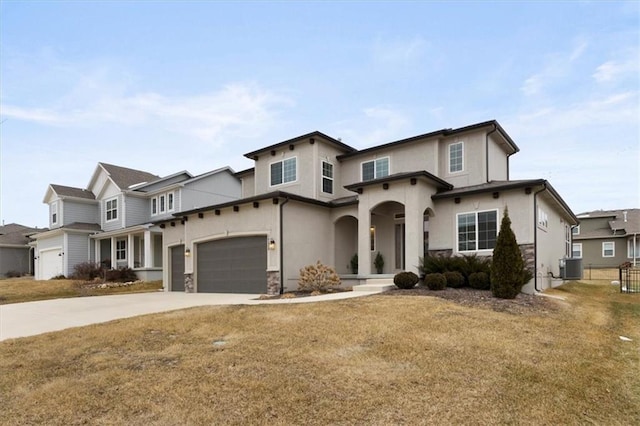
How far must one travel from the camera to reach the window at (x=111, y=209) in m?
28.1

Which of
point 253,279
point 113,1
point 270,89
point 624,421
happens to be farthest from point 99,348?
point 270,89

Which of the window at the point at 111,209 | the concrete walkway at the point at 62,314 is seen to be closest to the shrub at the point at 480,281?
the concrete walkway at the point at 62,314

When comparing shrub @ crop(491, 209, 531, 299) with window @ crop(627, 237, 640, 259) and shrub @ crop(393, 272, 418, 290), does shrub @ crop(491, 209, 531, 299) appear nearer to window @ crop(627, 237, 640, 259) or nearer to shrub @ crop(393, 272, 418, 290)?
shrub @ crop(393, 272, 418, 290)

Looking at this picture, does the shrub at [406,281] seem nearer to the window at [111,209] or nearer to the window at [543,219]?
the window at [543,219]

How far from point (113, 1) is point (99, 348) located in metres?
11.6

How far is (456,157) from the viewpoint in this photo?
16359 mm

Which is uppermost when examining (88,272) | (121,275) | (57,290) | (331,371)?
(331,371)

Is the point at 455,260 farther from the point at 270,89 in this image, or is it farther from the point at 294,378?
the point at 270,89

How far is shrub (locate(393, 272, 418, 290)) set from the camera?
13180 mm

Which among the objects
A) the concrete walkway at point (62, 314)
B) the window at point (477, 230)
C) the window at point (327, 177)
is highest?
the window at point (327, 177)

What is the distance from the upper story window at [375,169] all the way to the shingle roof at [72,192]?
73.8 ft

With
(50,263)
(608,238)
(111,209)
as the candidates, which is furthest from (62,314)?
(608,238)

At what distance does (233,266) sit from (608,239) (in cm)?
3252

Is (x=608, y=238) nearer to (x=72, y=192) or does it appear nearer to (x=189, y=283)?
(x=189, y=283)
